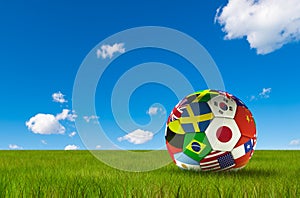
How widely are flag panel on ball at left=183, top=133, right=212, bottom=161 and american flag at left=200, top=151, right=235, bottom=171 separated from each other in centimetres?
9

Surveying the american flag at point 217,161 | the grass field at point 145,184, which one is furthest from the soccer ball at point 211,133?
the grass field at point 145,184

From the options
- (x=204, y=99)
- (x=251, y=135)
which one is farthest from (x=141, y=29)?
(x=251, y=135)

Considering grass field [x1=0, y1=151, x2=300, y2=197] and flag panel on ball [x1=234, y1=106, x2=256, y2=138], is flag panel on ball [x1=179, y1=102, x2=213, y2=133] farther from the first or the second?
grass field [x1=0, y1=151, x2=300, y2=197]

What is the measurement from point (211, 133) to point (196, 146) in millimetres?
317

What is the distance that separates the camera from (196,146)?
5.39 meters

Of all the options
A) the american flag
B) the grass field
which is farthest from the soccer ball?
the grass field

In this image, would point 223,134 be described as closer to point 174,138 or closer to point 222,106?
point 222,106

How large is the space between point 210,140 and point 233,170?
2.79 feet

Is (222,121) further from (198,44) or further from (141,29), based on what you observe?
(141,29)

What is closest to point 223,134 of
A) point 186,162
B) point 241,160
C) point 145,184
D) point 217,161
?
point 217,161

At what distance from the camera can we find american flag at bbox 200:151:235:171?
5373mm

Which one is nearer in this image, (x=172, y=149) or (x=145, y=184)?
(x=145, y=184)

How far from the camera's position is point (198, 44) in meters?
5.70

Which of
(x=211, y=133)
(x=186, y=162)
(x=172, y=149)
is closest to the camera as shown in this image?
(x=211, y=133)
